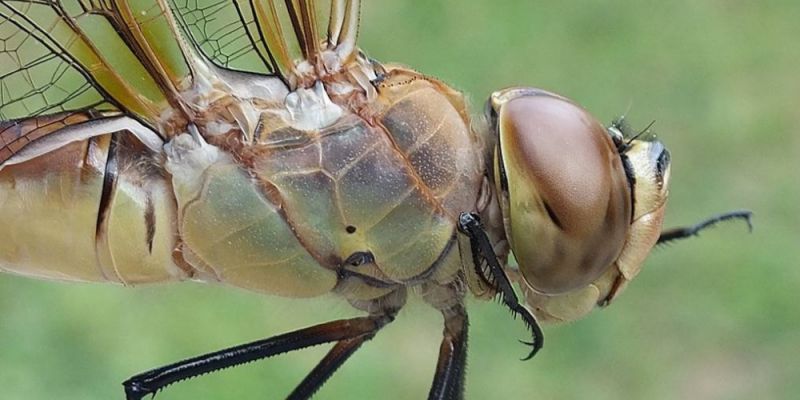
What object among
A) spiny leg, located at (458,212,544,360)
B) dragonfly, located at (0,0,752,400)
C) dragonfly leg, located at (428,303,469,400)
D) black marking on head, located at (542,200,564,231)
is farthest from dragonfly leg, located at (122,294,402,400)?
black marking on head, located at (542,200,564,231)

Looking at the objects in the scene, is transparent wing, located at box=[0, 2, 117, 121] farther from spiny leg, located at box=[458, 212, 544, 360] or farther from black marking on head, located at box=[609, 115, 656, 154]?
black marking on head, located at box=[609, 115, 656, 154]

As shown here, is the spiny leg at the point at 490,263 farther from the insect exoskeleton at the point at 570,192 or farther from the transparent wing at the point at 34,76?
the transparent wing at the point at 34,76

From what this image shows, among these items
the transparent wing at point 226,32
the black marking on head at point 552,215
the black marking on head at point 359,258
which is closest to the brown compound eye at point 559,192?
the black marking on head at point 552,215

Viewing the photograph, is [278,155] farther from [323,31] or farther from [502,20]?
[502,20]

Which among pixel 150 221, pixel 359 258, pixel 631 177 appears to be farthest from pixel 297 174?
pixel 631 177

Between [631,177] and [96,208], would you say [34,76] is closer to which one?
[96,208]
